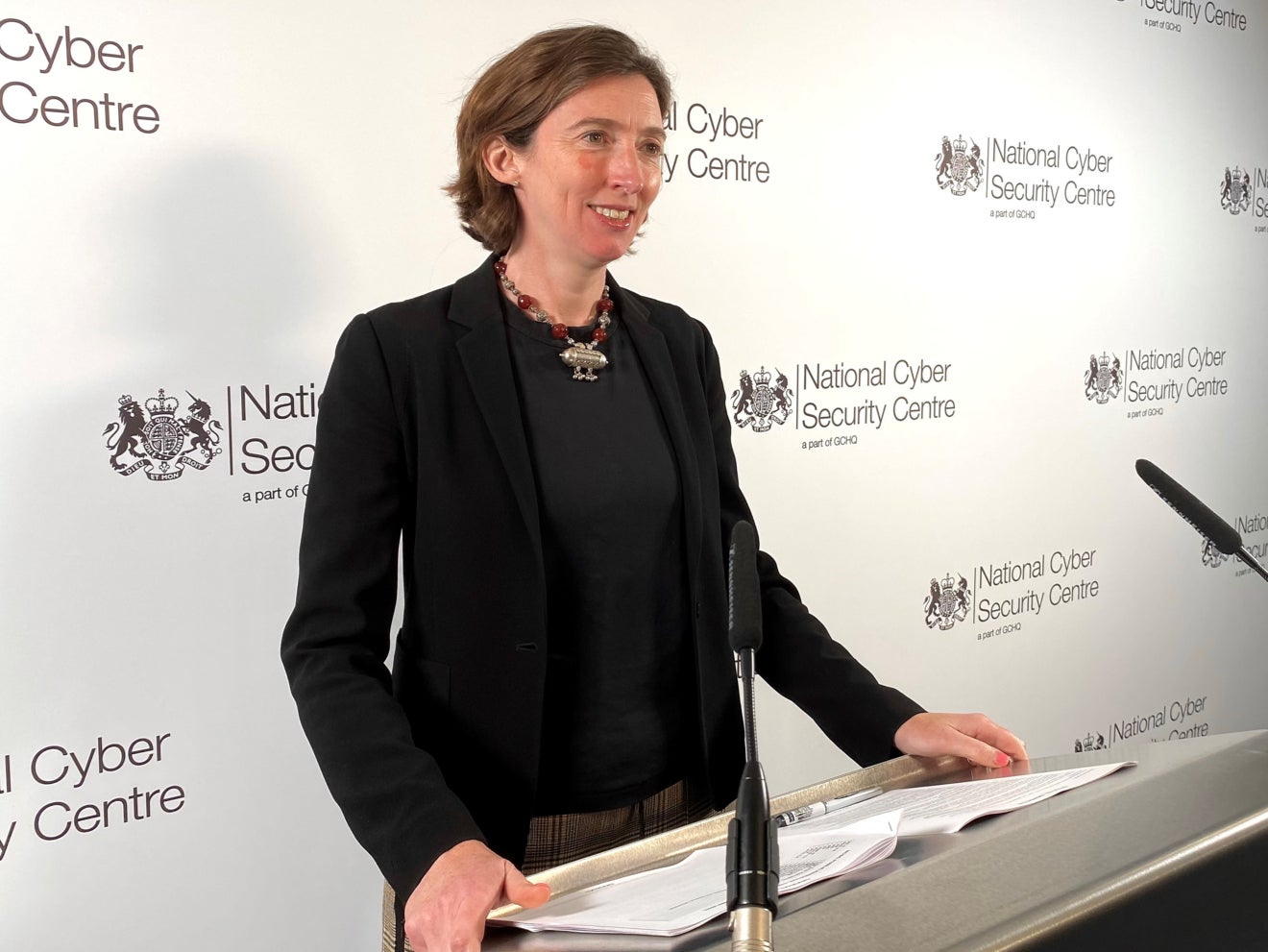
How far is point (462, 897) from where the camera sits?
811 millimetres

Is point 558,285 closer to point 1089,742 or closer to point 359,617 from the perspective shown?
point 359,617

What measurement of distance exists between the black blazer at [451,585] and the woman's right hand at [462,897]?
0.27 metres

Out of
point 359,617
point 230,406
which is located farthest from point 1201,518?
point 230,406

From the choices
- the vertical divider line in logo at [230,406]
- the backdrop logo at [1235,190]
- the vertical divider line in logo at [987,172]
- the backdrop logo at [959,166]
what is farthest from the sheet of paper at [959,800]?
the backdrop logo at [1235,190]

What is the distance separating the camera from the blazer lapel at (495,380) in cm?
129

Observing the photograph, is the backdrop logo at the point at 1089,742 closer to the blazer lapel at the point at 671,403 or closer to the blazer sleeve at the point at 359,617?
the blazer lapel at the point at 671,403

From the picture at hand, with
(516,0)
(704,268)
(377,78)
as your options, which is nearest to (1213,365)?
(704,268)

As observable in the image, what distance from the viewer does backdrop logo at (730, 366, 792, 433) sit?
9.10 feet

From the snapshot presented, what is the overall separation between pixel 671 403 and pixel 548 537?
0.86 ft

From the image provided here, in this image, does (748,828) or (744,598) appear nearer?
(748,828)

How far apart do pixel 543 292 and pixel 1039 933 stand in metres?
1.02

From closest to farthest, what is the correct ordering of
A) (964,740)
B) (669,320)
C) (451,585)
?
1. (964,740)
2. (451,585)
3. (669,320)

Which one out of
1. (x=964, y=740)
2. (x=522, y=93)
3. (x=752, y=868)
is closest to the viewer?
(x=752, y=868)

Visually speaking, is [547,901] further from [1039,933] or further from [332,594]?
[332,594]
